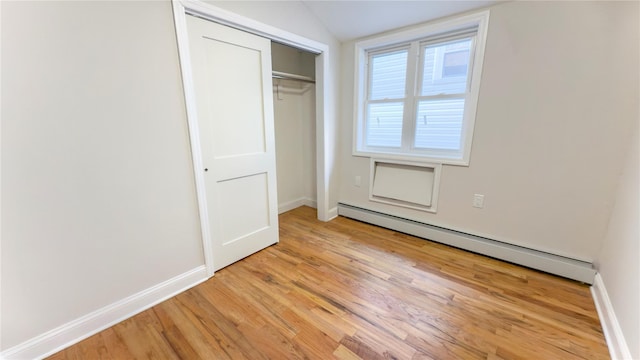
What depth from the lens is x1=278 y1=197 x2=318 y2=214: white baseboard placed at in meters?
3.46

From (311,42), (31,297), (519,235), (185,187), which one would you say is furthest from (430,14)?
(31,297)

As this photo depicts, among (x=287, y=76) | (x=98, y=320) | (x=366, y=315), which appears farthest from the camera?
(x=287, y=76)

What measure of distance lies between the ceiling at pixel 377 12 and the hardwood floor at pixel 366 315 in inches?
85.1

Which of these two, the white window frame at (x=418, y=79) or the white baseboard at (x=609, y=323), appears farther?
the white window frame at (x=418, y=79)

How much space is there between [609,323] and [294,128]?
3246 mm

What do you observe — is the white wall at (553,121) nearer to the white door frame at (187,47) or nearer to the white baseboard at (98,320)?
the white door frame at (187,47)

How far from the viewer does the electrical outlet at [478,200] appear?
7.46 feet

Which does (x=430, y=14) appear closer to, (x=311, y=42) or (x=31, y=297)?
(x=311, y=42)

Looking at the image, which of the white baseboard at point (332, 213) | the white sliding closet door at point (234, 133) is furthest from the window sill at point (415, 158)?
the white sliding closet door at point (234, 133)

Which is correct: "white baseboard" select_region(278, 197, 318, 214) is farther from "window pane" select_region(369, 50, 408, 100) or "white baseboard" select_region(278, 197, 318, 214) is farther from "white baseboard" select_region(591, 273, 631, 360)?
"white baseboard" select_region(591, 273, 631, 360)

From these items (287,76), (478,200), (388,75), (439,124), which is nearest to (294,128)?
(287,76)

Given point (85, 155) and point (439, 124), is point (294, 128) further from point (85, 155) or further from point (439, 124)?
point (85, 155)

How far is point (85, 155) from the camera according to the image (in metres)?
1.35

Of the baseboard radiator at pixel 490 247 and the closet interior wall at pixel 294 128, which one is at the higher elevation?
the closet interior wall at pixel 294 128
